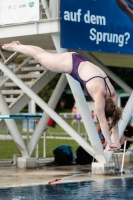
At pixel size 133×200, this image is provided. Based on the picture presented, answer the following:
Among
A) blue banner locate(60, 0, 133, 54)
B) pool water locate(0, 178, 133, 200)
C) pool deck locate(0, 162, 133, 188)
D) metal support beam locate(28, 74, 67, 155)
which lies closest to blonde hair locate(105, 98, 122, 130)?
pool water locate(0, 178, 133, 200)

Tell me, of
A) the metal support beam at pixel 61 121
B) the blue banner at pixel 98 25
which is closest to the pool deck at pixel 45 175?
the metal support beam at pixel 61 121

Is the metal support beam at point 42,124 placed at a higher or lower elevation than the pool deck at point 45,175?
higher

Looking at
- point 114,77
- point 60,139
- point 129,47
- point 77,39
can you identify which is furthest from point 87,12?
point 60,139

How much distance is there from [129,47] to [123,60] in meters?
2.61

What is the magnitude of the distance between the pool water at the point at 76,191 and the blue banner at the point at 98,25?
344 centimetres

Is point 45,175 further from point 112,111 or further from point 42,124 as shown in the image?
point 112,111

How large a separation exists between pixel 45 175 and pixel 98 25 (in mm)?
3836

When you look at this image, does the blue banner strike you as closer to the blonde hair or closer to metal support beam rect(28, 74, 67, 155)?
metal support beam rect(28, 74, 67, 155)

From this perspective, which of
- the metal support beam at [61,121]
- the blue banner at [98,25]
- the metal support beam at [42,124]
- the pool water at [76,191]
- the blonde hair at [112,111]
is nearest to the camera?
the blonde hair at [112,111]

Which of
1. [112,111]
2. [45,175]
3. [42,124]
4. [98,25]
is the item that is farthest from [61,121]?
[112,111]

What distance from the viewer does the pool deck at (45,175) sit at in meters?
13.3

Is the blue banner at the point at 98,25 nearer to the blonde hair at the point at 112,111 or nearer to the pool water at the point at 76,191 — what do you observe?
the pool water at the point at 76,191

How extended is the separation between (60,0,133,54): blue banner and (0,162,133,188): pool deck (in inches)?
120

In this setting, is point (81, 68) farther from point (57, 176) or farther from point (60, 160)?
point (60, 160)
